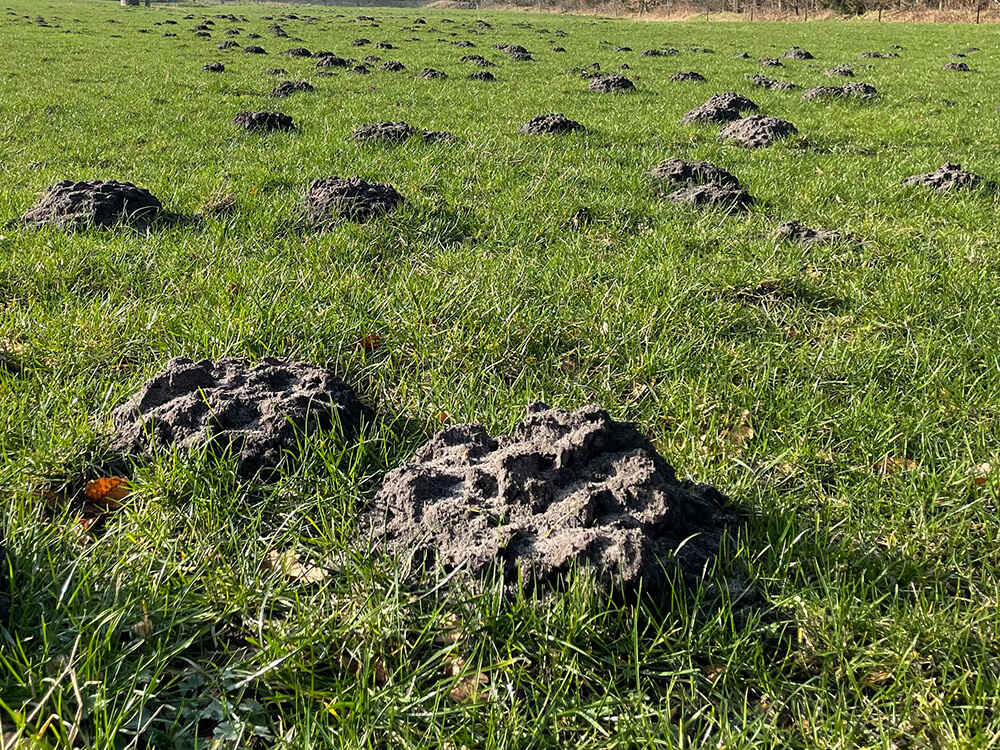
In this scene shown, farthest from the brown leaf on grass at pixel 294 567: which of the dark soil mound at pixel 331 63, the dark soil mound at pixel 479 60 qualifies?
the dark soil mound at pixel 479 60

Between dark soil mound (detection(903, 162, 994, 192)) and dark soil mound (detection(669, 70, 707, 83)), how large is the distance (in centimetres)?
1093

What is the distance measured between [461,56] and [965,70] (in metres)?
15.0

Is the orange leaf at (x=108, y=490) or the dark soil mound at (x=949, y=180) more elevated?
the dark soil mound at (x=949, y=180)

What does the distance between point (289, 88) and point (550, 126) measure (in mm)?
6985

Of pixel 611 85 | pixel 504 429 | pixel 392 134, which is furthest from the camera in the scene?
pixel 611 85

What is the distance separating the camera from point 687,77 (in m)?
17.3

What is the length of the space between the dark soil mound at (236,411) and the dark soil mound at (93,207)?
3.35 m

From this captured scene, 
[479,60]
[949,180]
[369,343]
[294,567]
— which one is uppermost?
[479,60]

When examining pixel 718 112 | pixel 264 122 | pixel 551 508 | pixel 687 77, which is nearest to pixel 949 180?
pixel 718 112

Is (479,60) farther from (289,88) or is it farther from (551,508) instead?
(551,508)

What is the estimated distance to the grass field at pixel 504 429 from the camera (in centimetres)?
182

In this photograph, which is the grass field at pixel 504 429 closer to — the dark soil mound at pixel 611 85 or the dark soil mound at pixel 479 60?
the dark soil mound at pixel 611 85

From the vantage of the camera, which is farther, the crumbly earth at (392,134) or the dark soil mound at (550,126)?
the dark soil mound at (550,126)

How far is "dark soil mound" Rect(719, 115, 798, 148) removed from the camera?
30.9ft
